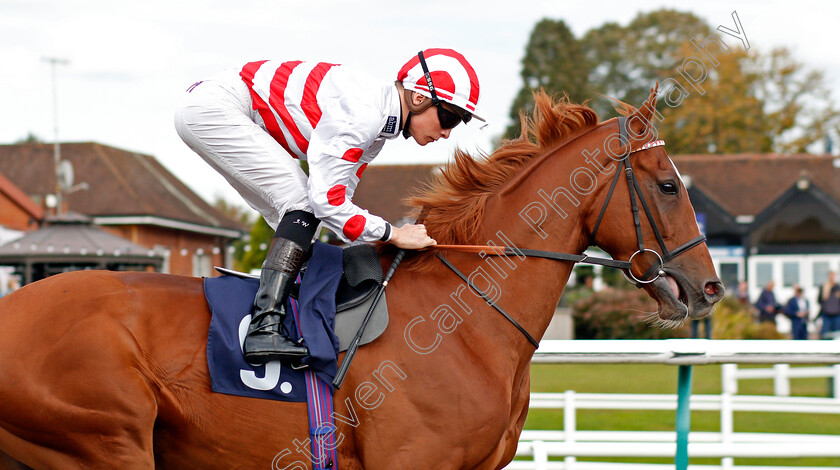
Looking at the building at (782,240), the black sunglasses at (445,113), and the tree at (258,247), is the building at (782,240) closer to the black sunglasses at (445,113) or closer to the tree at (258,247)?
the tree at (258,247)

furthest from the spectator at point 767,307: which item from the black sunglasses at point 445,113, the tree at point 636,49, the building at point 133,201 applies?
the tree at point 636,49

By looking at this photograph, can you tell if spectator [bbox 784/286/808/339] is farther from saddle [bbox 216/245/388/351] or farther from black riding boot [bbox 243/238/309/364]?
black riding boot [bbox 243/238/309/364]

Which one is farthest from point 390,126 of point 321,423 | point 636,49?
point 636,49

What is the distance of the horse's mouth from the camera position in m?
3.07

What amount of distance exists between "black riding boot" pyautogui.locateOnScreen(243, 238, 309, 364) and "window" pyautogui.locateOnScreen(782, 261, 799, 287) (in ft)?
87.7

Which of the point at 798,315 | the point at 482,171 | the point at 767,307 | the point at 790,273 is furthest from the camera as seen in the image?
the point at 790,273

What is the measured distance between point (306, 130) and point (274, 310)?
72cm

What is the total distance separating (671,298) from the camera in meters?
3.08

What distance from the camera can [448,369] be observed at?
2814mm

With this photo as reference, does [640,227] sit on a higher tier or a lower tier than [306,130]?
lower

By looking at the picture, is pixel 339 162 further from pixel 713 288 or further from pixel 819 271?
pixel 819 271

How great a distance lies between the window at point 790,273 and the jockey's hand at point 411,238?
26355 mm

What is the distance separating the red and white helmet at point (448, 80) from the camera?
119 inches

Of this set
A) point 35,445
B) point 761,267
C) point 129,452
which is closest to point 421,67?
point 129,452
